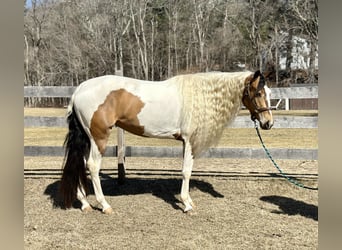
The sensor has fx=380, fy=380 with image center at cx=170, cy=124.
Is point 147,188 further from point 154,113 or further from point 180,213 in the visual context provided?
point 154,113

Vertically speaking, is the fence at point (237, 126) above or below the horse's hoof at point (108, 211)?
above

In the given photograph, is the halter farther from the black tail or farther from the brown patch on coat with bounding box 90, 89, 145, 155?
the black tail

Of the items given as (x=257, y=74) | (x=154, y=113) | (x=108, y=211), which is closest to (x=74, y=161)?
(x=108, y=211)

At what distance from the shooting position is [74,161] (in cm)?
419

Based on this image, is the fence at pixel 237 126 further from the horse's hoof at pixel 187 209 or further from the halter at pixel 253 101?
the horse's hoof at pixel 187 209

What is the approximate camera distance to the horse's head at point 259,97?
417 centimetres

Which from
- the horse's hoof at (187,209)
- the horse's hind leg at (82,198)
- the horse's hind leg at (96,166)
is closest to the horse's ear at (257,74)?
the horse's hoof at (187,209)

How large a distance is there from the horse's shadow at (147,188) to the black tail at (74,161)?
0.38m

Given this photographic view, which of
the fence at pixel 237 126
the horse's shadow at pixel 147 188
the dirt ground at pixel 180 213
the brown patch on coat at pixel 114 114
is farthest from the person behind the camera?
the fence at pixel 237 126

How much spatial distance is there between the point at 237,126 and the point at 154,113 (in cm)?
153

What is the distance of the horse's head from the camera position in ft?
13.7

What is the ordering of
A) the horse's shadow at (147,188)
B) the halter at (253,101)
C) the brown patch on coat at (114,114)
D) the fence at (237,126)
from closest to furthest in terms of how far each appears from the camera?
the brown patch on coat at (114,114), the halter at (253,101), the horse's shadow at (147,188), the fence at (237,126)

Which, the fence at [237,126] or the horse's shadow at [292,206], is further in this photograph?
the fence at [237,126]
